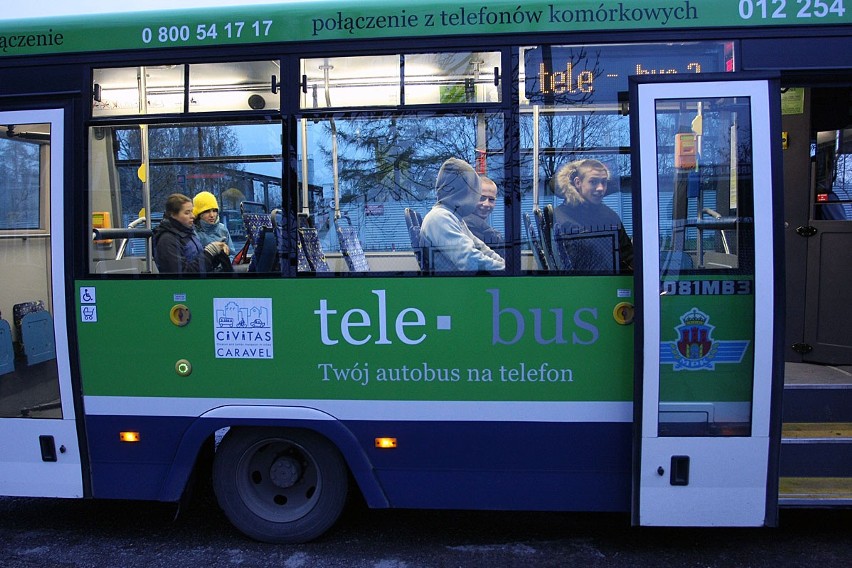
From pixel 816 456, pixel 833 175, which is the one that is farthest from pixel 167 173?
pixel 833 175

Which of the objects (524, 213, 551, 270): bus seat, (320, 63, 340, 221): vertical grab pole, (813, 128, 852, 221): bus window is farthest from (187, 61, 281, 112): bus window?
(813, 128, 852, 221): bus window

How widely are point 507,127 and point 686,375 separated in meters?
1.69

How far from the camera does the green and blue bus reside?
3.73 metres

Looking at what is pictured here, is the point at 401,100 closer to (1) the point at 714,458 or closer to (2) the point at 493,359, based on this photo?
(2) the point at 493,359

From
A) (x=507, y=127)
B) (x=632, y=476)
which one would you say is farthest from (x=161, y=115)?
(x=632, y=476)

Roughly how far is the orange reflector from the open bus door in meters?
2.90

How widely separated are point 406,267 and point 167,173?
5.15ft

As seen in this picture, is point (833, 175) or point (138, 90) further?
point (833, 175)

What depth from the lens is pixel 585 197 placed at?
12.8 feet

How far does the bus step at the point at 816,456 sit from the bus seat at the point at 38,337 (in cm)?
442

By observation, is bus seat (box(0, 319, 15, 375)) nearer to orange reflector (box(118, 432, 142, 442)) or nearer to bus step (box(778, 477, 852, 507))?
orange reflector (box(118, 432, 142, 442))

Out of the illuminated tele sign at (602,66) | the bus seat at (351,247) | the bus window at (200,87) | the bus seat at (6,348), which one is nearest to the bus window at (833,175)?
the illuminated tele sign at (602,66)

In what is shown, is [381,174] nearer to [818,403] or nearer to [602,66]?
[602,66]

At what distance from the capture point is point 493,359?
3.87 metres
